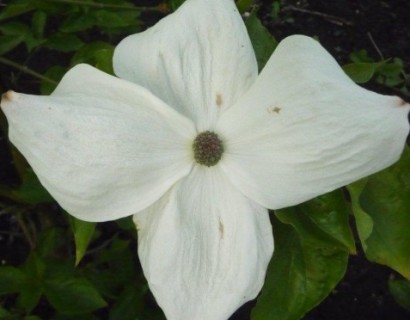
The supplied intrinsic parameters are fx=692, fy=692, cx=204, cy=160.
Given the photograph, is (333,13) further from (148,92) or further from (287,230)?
(148,92)

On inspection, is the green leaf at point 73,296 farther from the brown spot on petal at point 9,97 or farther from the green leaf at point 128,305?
the brown spot on petal at point 9,97

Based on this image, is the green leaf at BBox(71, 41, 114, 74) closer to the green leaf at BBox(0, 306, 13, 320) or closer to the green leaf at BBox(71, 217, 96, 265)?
the green leaf at BBox(71, 217, 96, 265)

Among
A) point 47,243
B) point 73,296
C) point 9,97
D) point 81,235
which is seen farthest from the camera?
point 47,243

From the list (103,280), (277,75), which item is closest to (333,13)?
(103,280)

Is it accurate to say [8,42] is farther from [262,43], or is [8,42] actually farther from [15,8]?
[262,43]

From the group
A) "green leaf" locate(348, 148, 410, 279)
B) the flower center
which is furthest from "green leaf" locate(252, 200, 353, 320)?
the flower center

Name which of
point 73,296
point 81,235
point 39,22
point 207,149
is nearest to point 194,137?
point 207,149
